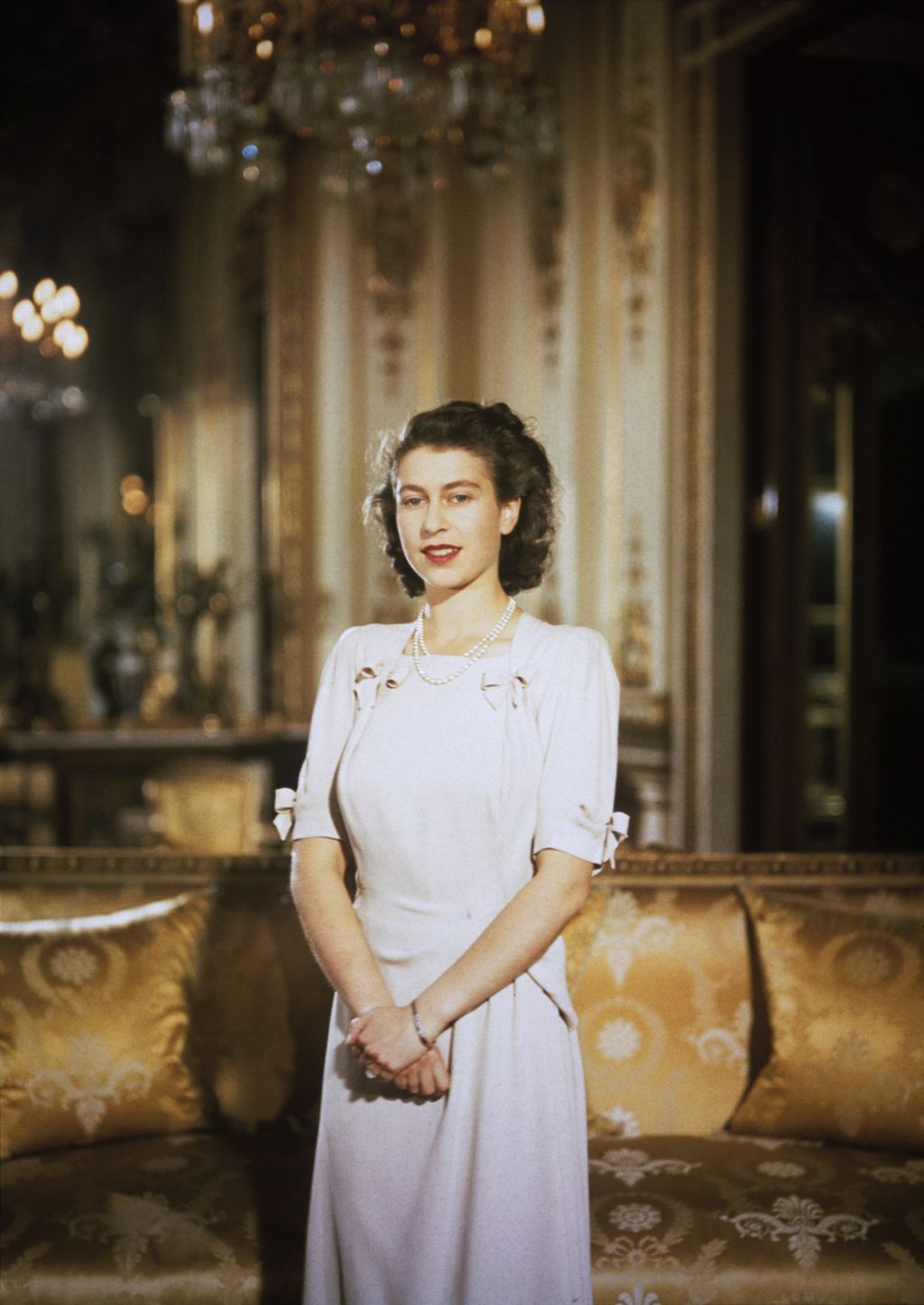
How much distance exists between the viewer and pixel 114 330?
970 cm

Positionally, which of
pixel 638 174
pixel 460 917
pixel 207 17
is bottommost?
pixel 460 917

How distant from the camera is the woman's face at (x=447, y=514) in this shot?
58.1 inches

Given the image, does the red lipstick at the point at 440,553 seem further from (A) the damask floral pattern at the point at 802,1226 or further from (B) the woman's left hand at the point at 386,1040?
(A) the damask floral pattern at the point at 802,1226

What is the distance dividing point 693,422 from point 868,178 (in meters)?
1.08

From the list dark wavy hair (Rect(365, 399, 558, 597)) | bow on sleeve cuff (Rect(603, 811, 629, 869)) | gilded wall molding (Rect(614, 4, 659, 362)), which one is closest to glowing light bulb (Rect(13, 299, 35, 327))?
gilded wall molding (Rect(614, 4, 659, 362))

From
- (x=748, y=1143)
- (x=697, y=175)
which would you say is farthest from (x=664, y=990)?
(x=697, y=175)

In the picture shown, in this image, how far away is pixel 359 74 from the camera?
138 inches

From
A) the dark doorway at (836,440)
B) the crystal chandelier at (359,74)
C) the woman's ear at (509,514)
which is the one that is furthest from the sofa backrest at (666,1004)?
the crystal chandelier at (359,74)

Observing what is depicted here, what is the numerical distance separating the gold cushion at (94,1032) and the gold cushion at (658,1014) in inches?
26.2

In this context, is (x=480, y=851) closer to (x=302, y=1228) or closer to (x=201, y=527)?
(x=302, y=1228)

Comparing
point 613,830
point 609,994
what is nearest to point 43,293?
point 609,994

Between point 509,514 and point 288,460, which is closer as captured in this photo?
point 509,514

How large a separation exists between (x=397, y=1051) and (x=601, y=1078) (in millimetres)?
925

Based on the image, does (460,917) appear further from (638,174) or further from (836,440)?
(836,440)
